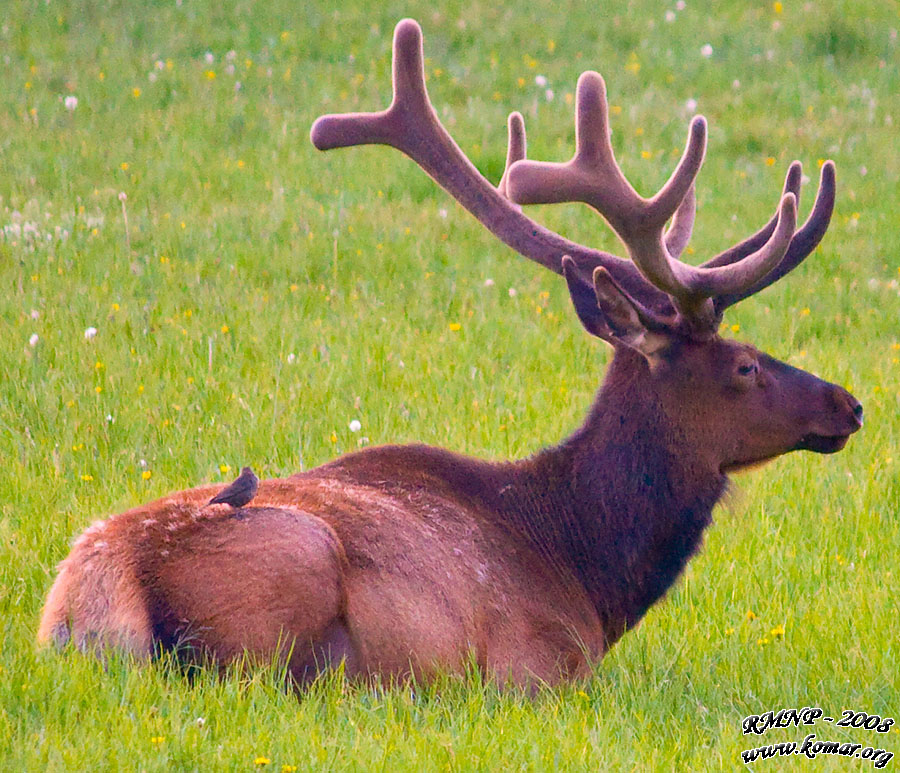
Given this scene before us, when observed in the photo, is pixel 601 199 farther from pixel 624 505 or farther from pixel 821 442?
pixel 821 442

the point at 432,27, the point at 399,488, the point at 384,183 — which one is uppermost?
the point at 432,27

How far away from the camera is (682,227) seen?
6152 millimetres

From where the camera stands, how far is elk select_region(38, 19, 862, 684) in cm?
414

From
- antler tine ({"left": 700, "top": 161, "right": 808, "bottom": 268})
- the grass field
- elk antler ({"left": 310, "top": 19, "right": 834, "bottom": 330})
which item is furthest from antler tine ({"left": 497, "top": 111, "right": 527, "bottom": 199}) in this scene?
the grass field

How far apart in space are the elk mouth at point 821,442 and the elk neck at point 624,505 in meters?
0.36

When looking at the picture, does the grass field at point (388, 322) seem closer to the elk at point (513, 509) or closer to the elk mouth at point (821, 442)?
the elk at point (513, 509)

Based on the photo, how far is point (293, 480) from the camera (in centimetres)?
488

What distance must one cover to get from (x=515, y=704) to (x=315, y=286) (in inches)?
204

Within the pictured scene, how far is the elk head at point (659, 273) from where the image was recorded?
16.4ft

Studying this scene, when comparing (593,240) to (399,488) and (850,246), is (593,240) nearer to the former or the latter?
(850,246)

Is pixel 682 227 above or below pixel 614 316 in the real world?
above

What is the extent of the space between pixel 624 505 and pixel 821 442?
852 millimetres

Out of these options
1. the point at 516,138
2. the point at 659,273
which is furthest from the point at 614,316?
the point at 516,138

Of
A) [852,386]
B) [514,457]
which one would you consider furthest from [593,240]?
[514,457]
